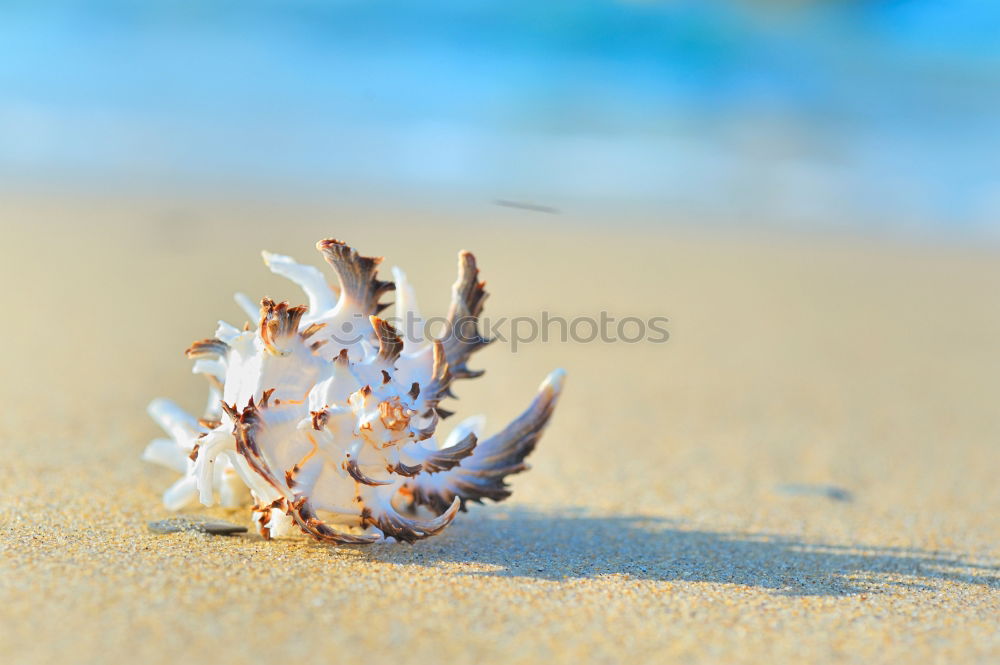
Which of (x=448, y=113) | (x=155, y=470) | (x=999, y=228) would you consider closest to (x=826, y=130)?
(x=999, y=228)

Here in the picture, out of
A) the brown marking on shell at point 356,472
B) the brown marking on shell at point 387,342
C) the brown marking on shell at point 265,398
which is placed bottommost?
the brown marking on shell at point 356,472

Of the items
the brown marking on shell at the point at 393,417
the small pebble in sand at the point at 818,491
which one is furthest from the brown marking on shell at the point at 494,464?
the small pebble in sand at the point at 818,491

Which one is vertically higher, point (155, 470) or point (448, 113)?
point (448, 113)

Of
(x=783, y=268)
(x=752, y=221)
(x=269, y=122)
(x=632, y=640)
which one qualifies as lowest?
(x=632, y=640)

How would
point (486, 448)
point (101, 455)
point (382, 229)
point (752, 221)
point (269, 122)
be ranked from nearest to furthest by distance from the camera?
1. point (486, 448)
2. point (101, 455)
3. point (382, 229)
4. point (752, 221)
5. point (269, 122)

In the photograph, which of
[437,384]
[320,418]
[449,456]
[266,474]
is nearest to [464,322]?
[437,384]

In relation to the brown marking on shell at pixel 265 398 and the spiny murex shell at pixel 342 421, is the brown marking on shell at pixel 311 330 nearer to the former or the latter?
the spiny murex shell at pixel 342 421

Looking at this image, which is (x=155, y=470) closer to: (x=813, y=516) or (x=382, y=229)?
(x=813, y=516)

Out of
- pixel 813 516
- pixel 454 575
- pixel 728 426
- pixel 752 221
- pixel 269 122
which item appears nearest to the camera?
pixel 454 575
